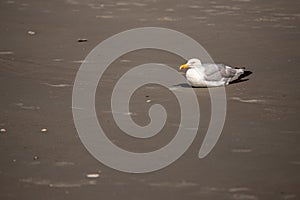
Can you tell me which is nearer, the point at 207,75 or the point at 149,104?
the point at 149,104

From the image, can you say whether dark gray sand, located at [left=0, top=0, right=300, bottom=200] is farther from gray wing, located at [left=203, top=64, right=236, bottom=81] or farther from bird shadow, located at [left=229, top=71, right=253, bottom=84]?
gray wing, located at [left=203, top=64, right=236, bottom=81]

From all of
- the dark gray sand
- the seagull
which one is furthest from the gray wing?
the dark gray sand

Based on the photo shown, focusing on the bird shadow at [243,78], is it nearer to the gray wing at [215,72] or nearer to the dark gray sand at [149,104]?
the dark gray sand at [149,104]

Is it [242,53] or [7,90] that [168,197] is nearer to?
[7,90]

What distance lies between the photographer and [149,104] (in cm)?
867

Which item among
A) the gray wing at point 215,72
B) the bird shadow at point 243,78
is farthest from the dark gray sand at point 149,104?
the gray wing at point 215,72

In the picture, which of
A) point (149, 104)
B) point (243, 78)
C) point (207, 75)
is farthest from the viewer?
point (243, 78)

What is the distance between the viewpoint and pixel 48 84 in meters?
9.67

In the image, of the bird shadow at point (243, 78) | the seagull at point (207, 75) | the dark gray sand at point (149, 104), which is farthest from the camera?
the bird shadow at point (243, 78)

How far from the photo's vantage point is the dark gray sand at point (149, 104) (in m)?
6.23

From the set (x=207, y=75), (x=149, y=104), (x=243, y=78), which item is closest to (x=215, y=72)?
(x=207, y=75)

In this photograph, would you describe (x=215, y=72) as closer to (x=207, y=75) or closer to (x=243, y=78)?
(x=207, y=75)

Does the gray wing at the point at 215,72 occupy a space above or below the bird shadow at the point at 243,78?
above

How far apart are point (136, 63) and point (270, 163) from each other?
439 centimetres
